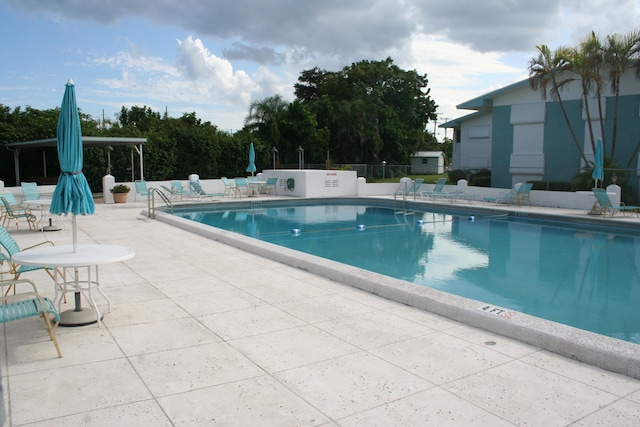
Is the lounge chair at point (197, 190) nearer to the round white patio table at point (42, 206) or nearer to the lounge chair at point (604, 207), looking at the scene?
the round white patio table at point (42, 206)

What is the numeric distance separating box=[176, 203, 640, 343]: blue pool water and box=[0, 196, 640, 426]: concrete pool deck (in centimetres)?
248

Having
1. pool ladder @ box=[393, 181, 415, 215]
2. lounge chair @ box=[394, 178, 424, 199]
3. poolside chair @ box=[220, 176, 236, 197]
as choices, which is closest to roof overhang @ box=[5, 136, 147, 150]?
poolside chair @ box=[220, 176, 236, 197]

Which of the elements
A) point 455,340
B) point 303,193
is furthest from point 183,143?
point 455,340

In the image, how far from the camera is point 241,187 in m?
20.1

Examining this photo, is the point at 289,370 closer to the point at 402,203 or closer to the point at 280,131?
the point at 402,203

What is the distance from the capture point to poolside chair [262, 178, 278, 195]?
68.2 feet

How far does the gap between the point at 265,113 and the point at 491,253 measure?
22663mm

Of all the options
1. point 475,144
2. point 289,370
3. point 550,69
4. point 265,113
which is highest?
point 550,69

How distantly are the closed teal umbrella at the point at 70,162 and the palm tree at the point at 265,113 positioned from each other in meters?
26.1

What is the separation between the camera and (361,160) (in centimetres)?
3328

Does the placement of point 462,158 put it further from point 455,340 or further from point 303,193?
point 455,340

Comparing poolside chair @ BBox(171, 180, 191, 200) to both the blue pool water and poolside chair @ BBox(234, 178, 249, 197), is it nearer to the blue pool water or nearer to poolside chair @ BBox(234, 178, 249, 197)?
poolside chair @ BBox(234, 178, 249, 197)

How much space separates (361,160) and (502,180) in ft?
40.6

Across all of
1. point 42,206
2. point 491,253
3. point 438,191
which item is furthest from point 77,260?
point 438,191
